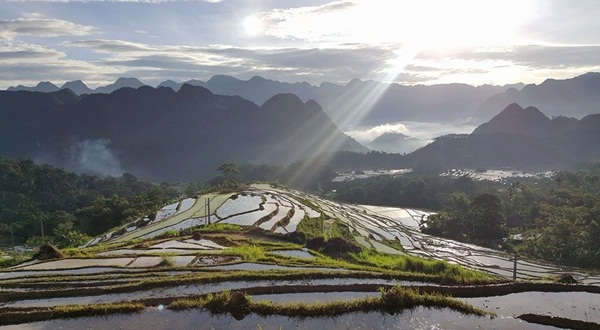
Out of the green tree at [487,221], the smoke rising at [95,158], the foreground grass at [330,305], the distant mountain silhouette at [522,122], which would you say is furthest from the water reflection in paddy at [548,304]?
the distant mountain silhouette at [522,122]

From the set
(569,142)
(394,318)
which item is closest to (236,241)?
(394,318)

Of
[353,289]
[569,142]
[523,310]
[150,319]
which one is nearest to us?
[150,319]

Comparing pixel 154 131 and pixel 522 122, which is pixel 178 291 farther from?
pixel 522 122

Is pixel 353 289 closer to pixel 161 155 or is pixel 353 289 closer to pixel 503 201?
pixel 503 201

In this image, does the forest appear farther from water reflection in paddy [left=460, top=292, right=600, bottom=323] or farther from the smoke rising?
the smoke rising

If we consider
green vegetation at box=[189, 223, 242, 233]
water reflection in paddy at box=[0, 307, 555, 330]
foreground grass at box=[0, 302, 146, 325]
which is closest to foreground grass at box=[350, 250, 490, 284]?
water reflection in paddy at box=[0, 307, 555, 330]

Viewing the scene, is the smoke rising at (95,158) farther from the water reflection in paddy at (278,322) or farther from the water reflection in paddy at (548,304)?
the water reflection in paddy at (548,304)
